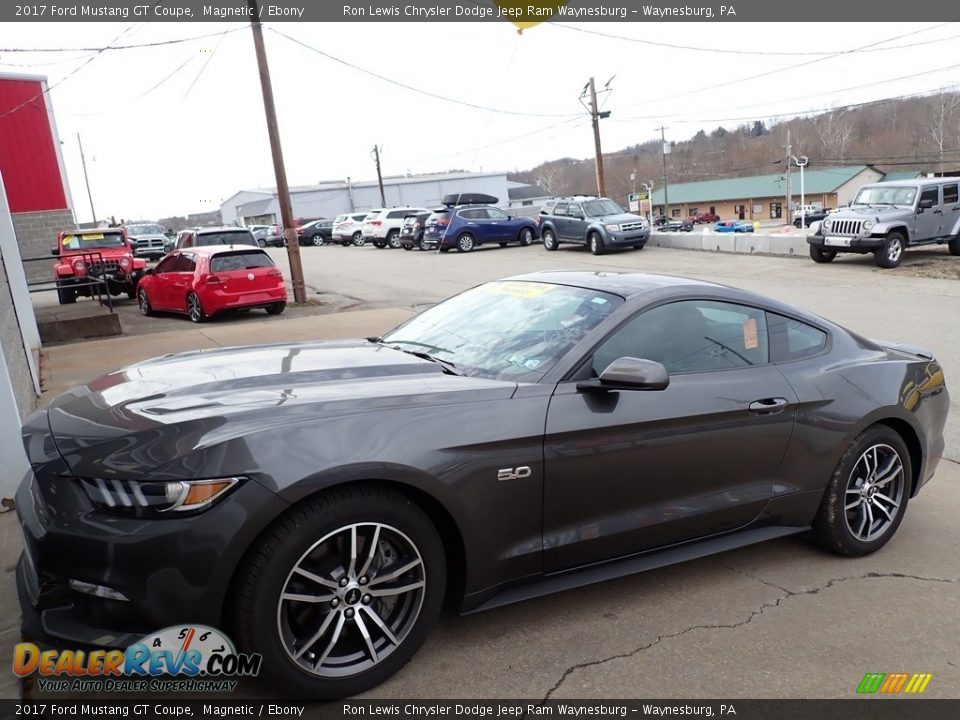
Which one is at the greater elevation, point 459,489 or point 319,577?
point 459,489

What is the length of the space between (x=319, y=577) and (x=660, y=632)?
5.10ft

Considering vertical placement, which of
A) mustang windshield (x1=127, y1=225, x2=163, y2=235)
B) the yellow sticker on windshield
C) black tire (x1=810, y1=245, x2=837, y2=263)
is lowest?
black tire (x1=810, y1=245, x2=837, y2=263)

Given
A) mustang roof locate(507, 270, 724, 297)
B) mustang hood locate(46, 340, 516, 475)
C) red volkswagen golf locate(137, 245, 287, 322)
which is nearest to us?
mustang hood locate(46, 340, 516, 475)

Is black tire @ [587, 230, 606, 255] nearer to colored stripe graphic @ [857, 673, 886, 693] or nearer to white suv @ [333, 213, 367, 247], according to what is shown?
white suv @ [333, 213, 367, 247]

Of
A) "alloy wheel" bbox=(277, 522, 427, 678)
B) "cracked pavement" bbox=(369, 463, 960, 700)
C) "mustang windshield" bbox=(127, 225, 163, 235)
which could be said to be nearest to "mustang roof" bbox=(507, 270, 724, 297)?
"cracked pavement" bbox=(369, 463, 960, 700)

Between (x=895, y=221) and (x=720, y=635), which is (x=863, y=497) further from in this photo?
(x=895, y=221)

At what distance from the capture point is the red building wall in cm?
2527

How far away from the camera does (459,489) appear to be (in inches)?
111

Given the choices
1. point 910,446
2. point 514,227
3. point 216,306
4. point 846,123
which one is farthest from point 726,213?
point 910,446

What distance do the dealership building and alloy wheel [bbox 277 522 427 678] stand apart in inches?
3403

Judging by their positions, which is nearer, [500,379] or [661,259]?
[500,379]

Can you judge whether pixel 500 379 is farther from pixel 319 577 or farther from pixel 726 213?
pixel 726 213

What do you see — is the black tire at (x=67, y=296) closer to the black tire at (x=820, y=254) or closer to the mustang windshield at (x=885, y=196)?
the black tire at (x=820, y=254)

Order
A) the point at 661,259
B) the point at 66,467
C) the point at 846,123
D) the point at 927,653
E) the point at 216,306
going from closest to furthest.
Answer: the point at 66,467
the point at 927,653
the point at 216,306
the point at 661,259
the point at 846,123
